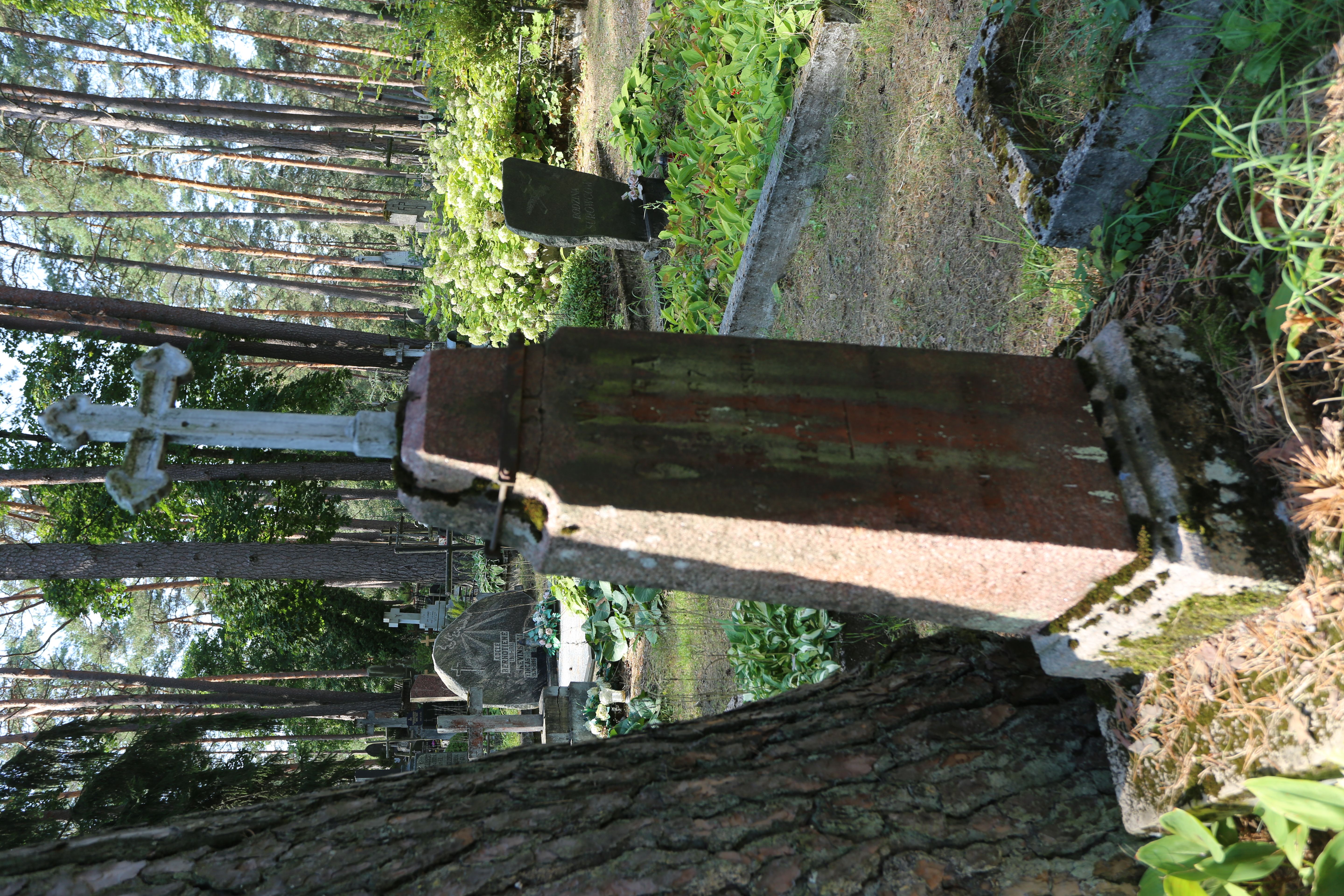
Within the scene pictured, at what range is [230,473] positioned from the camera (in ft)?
27.9

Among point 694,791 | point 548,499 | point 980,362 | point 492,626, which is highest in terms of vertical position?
point 492,626

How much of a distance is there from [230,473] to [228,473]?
0.02 m

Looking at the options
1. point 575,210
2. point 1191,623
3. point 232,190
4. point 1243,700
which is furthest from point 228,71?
point 1243,700

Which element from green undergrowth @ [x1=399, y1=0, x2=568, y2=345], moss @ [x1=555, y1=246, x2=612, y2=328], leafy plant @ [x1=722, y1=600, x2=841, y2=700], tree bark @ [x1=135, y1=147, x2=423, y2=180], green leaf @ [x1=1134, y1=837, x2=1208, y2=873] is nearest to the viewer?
green leaf @ [x1=1134, y1=837, x2=1208, y2=873]

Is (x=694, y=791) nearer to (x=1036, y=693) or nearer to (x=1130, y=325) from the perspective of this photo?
(x=1036, y=693)

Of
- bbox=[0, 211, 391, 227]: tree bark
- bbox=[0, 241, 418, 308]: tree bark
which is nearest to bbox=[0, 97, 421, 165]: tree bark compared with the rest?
bbox=[0, 241, 418, 308]: tree bark

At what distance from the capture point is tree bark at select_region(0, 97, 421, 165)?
12.4 meters

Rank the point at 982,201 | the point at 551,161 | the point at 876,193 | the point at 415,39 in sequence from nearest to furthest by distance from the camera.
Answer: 1. the point at 982,201
2. the point at 876,193
3. the point at 551,161
4. the point at 415,39

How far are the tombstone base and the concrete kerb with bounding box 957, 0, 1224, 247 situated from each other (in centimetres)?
82

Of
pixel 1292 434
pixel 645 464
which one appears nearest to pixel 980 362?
pixel 1292 434

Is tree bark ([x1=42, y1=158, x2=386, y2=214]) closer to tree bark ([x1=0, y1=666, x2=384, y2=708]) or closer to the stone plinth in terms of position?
tree bark ([x1=0, y1=666, x2=384, y2=708])

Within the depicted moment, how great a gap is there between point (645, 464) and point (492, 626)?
10.4 meters

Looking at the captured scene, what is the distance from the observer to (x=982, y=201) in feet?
14.8

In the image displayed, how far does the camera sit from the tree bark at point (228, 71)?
1772cm
